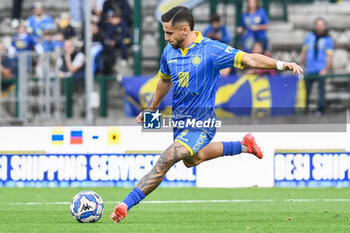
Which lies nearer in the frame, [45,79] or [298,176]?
[298,176]

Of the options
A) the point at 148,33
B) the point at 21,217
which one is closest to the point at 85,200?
the point at 21,217

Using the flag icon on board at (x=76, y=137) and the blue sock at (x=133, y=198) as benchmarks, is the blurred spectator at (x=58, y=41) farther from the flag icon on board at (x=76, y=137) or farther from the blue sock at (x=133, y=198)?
the blue sock at (x=133, y=198)

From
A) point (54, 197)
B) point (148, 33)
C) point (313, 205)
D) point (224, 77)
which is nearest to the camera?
point (313, 205)

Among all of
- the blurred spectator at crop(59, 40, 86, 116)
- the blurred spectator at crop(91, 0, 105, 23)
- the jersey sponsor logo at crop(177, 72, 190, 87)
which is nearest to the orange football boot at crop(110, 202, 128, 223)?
the jersey sponsor logo at crop(177, 72, 190, 87)

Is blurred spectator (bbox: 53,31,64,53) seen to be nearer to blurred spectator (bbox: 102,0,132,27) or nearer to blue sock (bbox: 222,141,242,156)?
blurred spectator (bbox: 102,0,132,27)

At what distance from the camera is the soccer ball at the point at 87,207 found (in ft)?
30.1

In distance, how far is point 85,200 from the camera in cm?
912

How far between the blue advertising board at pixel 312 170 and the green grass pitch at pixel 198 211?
344mm

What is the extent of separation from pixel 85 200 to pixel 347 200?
4.64 metres

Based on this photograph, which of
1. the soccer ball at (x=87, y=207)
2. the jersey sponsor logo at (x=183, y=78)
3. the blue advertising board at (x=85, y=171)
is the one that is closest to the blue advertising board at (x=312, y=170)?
the blue advertising board at (x=85, y=171)

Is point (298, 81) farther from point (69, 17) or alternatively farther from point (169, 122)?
point (69, 17)

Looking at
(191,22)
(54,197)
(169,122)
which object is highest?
(191,22)

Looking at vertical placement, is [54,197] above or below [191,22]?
below

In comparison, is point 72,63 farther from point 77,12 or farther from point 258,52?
point 258,52
